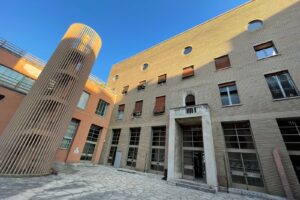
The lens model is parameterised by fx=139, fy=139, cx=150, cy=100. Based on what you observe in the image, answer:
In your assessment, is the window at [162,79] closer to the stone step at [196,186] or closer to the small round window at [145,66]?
the small round window at [145,66]

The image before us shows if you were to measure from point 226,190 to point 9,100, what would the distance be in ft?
47.1

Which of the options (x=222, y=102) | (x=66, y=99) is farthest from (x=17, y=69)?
(x=222, y=102)

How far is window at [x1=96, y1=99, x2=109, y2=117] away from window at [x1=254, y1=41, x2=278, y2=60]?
1498cm

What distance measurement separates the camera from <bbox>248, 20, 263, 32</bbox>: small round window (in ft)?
36.3

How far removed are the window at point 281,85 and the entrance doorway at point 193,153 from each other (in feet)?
16.9

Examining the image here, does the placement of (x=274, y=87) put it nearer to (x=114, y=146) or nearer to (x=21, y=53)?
(x=114, y=146)

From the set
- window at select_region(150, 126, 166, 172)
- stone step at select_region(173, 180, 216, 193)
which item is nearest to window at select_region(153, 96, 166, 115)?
window at select_region(150, 126, 166, 172)

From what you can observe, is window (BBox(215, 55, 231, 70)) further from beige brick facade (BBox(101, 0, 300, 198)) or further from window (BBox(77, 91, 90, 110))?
window (BBox(77, 91, 90, 110))

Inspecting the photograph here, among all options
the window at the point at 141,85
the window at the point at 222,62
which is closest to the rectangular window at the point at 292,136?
the window at the point at 222,62

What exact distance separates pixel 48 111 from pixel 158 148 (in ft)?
27.5

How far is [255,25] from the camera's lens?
1134cm

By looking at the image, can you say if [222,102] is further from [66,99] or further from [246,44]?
[66,99]

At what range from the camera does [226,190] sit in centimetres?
744

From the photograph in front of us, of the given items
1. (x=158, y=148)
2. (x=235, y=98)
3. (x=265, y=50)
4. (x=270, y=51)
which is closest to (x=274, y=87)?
(x=235, y=98)
